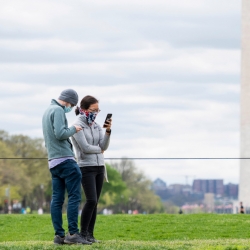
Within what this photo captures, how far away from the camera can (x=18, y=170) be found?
85438 millimetres

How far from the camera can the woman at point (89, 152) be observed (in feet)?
47.6

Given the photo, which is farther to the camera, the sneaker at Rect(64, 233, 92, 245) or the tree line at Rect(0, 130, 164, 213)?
the tree line at Rect(0, 130, 164, 213)

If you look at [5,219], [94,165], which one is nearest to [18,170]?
[5,219]

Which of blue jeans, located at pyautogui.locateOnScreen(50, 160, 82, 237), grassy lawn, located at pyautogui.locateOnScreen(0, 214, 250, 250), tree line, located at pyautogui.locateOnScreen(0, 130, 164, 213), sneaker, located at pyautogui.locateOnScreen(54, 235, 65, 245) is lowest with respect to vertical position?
sneaker, located at pyautogui.locateOnScreen(54, 235, 65, 245)

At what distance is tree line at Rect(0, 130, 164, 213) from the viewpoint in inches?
3381

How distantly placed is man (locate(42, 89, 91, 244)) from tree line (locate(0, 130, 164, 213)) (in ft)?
204

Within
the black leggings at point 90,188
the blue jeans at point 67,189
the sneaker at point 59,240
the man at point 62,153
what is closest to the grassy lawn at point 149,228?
the black leggings at point 90,188

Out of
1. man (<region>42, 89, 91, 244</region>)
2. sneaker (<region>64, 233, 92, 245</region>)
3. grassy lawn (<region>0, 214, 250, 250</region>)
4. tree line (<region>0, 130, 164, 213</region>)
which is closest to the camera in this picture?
man (<region>42, 89, 91, 244</region>)

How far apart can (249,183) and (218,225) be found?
180 ft

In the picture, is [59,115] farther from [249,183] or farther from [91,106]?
[249,183]

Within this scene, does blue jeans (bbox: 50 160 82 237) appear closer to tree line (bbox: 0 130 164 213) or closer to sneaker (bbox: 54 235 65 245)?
sneaker (bbox: 54 235 65 245)

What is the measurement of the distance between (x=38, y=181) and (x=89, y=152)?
74405 millimetres

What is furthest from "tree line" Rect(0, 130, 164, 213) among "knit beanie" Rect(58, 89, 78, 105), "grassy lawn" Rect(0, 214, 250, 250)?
"knit beanie" Rect(58, 89, 78, 105)

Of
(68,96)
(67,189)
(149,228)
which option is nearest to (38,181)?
(149,228)
